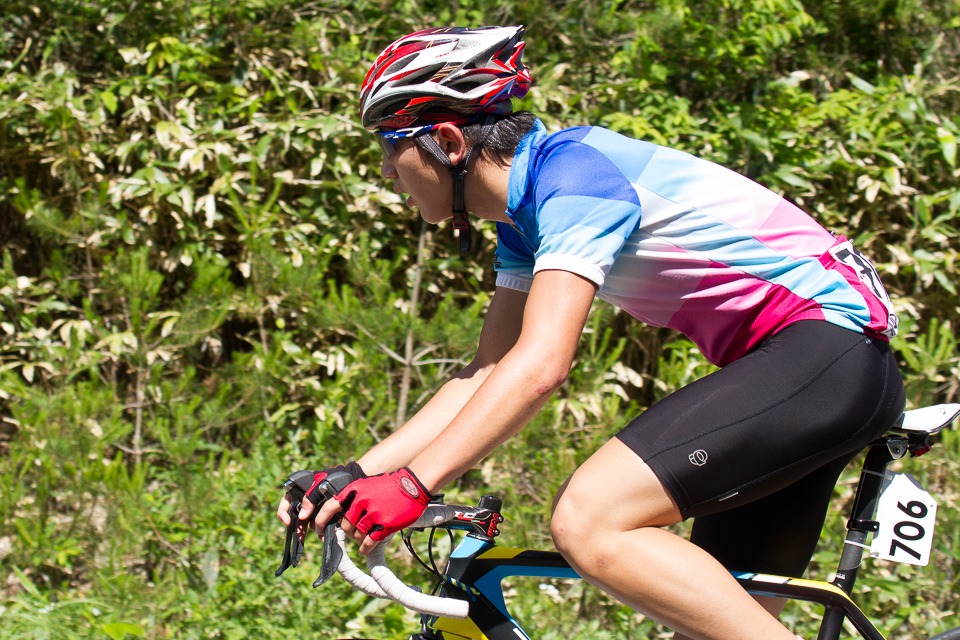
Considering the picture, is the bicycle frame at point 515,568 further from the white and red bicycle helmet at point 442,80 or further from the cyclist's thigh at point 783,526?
the white and red bicycle helmet at point 442,80

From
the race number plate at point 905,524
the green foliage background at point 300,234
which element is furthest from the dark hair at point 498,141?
the green foliage background at point 300,234

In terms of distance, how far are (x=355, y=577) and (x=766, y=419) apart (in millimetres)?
829

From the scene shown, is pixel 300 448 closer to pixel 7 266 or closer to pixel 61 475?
pixel 61 475

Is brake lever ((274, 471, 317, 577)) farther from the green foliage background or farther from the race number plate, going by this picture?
the green foliage background

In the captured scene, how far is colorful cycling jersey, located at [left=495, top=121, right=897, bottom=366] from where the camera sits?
1.60 meters

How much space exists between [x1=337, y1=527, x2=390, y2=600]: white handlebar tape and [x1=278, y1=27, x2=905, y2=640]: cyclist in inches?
2.5

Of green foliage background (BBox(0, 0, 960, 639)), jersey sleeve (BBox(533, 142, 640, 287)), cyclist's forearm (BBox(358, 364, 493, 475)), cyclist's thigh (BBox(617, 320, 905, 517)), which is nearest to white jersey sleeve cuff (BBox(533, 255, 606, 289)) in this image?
jersey sleeve (BBox(533, 142, 640, 287))

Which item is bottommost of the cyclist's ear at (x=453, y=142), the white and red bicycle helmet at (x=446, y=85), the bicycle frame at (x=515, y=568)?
the bicycle frame at (x=515, y=568)

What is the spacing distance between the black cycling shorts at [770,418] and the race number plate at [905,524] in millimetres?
195

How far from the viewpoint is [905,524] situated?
5.74 ft

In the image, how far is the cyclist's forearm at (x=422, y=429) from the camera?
1854mm

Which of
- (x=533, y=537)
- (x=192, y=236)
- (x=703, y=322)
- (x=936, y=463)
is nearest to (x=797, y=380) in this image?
(x=703, y=322)

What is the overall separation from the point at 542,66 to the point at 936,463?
2680 millimetres

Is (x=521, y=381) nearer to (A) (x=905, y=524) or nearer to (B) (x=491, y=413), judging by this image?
(B) (x=491, y=413)
